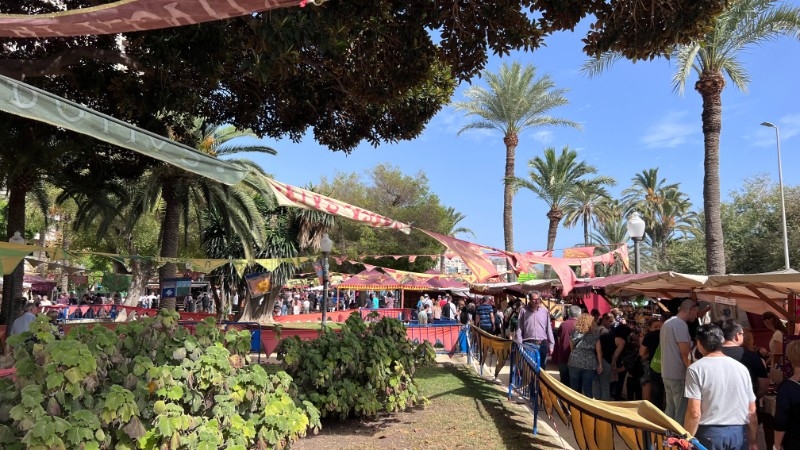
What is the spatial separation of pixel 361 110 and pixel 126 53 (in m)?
4.32

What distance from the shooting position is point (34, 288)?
143ft

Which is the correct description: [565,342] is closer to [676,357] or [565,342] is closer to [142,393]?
[676,357]

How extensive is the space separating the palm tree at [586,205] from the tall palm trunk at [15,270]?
3242cm

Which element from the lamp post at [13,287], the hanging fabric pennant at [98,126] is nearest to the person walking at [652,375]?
the hanging fabric pennant at [98,126]

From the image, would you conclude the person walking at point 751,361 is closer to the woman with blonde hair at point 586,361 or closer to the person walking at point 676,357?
the person walking at point 676,357

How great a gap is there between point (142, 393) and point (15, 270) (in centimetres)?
1131

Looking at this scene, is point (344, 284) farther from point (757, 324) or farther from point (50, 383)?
point (50, 383)

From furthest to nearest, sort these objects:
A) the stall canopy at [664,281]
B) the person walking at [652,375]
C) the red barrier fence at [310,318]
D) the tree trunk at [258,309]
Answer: the tree trunk at [258,309], the red barrier fence at [310,318], the stall canopy at [664,281], the person walking at [652,375]

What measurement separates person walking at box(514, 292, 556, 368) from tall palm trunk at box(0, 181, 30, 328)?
1172 cm

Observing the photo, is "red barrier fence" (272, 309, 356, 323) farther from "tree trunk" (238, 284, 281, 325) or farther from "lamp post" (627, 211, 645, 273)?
"lamp post" (627, 211, 645, 273)

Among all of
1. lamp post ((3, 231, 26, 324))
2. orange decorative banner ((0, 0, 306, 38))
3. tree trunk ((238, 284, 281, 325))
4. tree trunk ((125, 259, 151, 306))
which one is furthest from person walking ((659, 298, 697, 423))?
Answer: tree trunk ((125, 259, 151, 306))

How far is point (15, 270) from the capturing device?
12.8 meters

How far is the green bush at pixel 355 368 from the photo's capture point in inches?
273

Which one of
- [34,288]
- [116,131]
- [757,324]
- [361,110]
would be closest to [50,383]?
[116,131]
